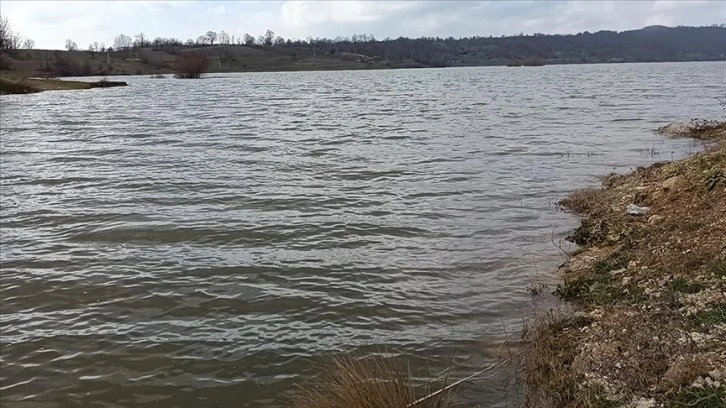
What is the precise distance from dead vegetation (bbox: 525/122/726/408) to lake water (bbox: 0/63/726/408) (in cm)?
61

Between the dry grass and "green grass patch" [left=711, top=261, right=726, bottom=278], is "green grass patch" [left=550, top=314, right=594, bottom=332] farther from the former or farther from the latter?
the dry grass

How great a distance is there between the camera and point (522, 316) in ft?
22.6

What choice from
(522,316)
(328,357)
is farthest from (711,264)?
(328,357)

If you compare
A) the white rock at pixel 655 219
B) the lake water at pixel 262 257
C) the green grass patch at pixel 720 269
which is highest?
the green grass patch at pixel 720 269

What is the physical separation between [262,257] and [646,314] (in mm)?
5870

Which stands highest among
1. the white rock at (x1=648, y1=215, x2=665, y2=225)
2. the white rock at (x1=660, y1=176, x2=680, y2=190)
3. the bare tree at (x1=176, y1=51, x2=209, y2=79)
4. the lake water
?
the bare tree at (x1=176, y1=51, x2=209, y2=79)

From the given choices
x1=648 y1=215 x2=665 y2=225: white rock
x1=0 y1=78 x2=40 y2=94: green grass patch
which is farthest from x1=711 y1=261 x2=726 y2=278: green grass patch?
x1=0 y1=78 x2=40 y2=94: green grass patch

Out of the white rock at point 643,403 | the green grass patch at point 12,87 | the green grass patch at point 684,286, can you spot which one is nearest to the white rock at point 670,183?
the green grass patch at point 684,286

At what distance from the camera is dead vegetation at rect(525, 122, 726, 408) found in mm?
4172

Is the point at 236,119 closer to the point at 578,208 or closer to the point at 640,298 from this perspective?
the point at 578,208

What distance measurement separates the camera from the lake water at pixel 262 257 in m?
6.02

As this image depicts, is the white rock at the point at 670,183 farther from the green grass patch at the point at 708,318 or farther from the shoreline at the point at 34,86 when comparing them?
the shoreline at the point at 34,86

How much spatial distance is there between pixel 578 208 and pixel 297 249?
6021mm

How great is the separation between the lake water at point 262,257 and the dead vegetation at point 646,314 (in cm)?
61
